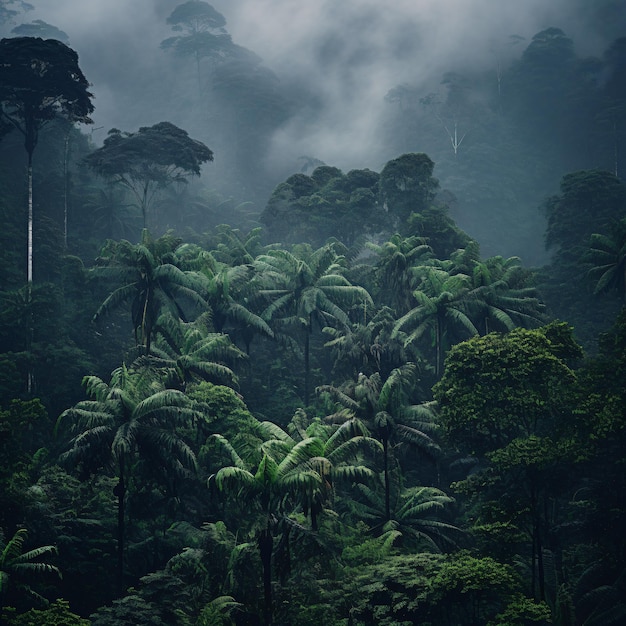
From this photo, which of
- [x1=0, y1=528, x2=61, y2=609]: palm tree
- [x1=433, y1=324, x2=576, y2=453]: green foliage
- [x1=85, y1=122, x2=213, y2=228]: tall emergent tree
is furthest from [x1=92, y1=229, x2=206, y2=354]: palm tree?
[x1=85, y1=122, x2=213, y2=228]: tall emergent tree

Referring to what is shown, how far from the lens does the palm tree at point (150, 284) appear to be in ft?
113

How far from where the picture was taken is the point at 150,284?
34.9 m

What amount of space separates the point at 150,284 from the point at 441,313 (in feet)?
53.2

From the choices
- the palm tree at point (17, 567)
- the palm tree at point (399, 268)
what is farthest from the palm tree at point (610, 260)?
the palm tree at point (17, 567)

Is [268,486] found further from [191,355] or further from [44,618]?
[191,355]

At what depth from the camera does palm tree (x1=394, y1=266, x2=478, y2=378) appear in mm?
38250

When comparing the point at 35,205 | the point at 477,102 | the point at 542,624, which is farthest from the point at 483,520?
the point at 477,102

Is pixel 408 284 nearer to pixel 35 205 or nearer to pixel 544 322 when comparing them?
pixel 544 322

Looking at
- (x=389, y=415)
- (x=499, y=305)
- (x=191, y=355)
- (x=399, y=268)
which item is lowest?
(x=389, y=415)

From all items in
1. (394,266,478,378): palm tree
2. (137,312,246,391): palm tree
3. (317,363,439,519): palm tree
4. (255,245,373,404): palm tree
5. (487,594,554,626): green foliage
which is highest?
(255,245,373,404): palm tree

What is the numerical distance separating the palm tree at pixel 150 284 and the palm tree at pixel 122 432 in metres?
10.1

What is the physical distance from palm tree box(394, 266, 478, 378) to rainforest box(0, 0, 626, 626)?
0.53ft

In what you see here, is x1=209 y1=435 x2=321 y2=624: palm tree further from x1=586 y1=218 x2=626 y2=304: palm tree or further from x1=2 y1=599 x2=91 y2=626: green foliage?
x1=586 y1=218 x2=626 y2=304: palm tree

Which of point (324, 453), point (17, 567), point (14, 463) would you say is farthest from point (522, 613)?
point (14, 463)
